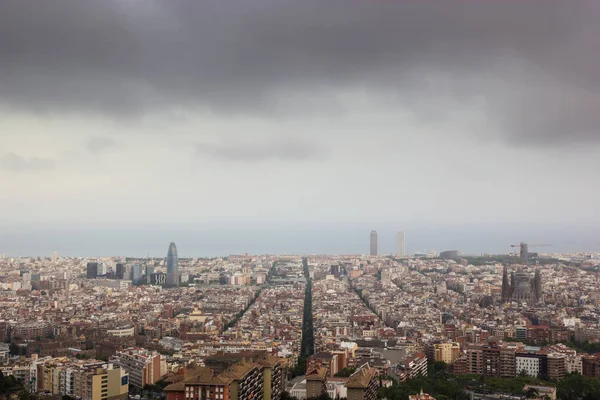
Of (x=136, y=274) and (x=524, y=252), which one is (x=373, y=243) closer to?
(x=524, y=252)

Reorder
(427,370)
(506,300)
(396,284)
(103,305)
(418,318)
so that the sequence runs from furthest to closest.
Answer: (396,284) < (506,300) < (103,305) < (418,318) < (427,370)

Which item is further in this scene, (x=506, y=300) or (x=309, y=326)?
(x=506, y=300)

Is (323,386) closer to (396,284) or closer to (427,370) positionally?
(427,370)

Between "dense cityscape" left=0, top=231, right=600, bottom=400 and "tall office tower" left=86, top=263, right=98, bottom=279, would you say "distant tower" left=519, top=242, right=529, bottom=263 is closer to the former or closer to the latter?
"dense cityscape" left=0, top=231, right=600, bottom=400

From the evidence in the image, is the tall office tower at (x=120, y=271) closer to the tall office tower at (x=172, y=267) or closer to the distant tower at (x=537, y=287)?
the tall office tower at (x=172, y=267)

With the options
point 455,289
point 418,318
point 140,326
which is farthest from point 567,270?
point 140,326

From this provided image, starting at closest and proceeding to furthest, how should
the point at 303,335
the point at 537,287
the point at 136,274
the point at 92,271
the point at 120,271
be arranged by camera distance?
1. the point at 303,335
2. the point at 537,287
3. the point at 92,271
4. the point at 136,274
5. the point at 120,271

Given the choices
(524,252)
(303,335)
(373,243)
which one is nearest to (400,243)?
(373,243)
